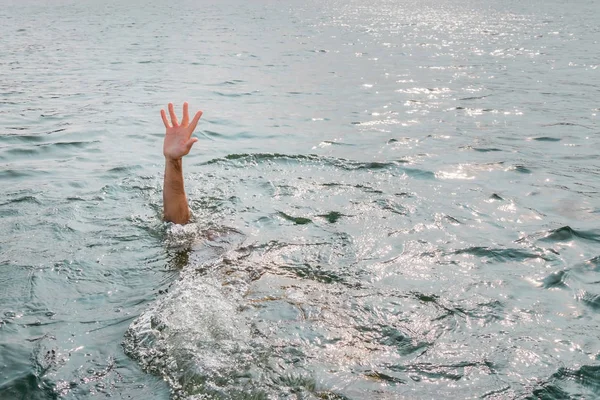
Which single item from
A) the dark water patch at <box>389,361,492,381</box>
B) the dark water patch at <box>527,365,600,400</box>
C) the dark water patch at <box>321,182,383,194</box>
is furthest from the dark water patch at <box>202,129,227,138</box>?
the dark water patch at <box>527,365,600,400</box>

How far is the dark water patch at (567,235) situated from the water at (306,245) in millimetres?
41

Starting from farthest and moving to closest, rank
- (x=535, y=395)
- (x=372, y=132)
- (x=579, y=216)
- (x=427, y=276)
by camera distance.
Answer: (x=372, y=132) < (x=579, y=216) < (x=427, y=276) < (x=535, y=395)

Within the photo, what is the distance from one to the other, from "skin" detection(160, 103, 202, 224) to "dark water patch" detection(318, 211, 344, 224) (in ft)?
4.96

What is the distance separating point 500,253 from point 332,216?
1.86 m

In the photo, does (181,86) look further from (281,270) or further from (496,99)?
(281,270)

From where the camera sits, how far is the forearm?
6.48 meters

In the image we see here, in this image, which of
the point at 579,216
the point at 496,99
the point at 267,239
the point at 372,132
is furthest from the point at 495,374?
the point at 496,99

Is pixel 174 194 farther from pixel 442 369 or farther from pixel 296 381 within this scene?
pixel 442 369

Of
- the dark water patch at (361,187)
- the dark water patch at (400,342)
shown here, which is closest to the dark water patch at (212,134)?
the dark water patch at (361,187)

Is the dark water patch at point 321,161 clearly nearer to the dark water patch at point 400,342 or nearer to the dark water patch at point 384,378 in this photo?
the dark water patch at point 400,342

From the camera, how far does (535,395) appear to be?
399cm

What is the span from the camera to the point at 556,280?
5586 millimetres

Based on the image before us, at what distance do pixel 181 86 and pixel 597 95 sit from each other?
9.84 m

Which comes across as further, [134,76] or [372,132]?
[134,76]
